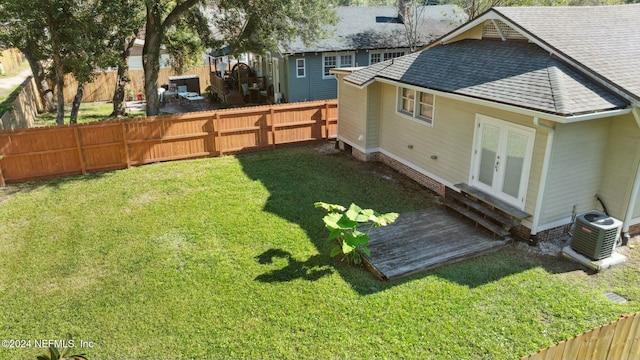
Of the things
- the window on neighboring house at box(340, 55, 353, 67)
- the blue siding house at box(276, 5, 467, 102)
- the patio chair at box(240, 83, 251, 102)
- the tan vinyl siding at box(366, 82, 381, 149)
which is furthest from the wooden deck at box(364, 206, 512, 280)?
the patio chair at box(240, 83, 251, 102)

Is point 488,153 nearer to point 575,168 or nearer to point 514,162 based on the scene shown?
point 514,162

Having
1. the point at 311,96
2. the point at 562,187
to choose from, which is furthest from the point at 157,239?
the point at 311,96

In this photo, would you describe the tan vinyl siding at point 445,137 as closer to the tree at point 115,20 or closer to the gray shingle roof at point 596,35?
the gray shingle roof at point 596,35

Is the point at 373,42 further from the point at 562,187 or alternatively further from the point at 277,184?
the point at 562,187

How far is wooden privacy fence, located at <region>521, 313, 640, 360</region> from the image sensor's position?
4.55m

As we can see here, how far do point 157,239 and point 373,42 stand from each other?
55.5 feet

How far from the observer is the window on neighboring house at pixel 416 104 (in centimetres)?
1140

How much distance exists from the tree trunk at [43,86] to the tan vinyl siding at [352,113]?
16.2 meters

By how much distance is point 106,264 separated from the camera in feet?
27.0

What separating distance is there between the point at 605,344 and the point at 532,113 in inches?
166

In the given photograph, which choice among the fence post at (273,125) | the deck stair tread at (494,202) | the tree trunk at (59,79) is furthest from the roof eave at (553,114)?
the tree trunk at (59,79)

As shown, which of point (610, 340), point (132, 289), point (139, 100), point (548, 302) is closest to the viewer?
point (610, 340)

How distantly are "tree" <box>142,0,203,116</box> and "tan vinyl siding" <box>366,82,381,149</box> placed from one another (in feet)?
22.6

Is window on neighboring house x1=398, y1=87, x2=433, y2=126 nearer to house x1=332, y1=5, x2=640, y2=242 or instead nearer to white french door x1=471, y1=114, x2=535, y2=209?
house x1=332, y1=5, x2=640, y2=242
